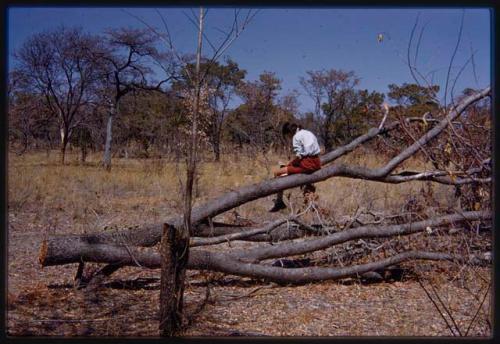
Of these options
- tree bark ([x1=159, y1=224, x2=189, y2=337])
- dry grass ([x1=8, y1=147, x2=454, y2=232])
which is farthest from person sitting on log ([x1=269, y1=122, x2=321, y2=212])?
tree bark ([x1=159, y1=224, x2=189, y2=337])

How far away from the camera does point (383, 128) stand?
7.89m

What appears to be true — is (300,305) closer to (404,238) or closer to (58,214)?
(404,238)

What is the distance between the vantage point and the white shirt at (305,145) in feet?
24.7

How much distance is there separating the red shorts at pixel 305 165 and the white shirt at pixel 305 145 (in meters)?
0.07

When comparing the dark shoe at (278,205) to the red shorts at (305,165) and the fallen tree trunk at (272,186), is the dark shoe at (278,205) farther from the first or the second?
the fallen tree trunk at (272,186)

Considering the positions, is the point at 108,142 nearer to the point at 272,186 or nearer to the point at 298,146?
the point at 298,146

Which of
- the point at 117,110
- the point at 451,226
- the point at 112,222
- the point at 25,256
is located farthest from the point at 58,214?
the point at 117,110

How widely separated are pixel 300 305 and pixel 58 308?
2348mm

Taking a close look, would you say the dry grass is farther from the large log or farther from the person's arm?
the large log

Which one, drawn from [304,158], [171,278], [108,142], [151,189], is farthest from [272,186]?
[108,142]

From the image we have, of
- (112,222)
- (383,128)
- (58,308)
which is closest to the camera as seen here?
(58,308)

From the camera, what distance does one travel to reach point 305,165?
7.33 m

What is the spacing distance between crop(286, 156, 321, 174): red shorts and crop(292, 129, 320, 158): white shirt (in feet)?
0.24

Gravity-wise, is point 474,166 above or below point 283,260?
above
